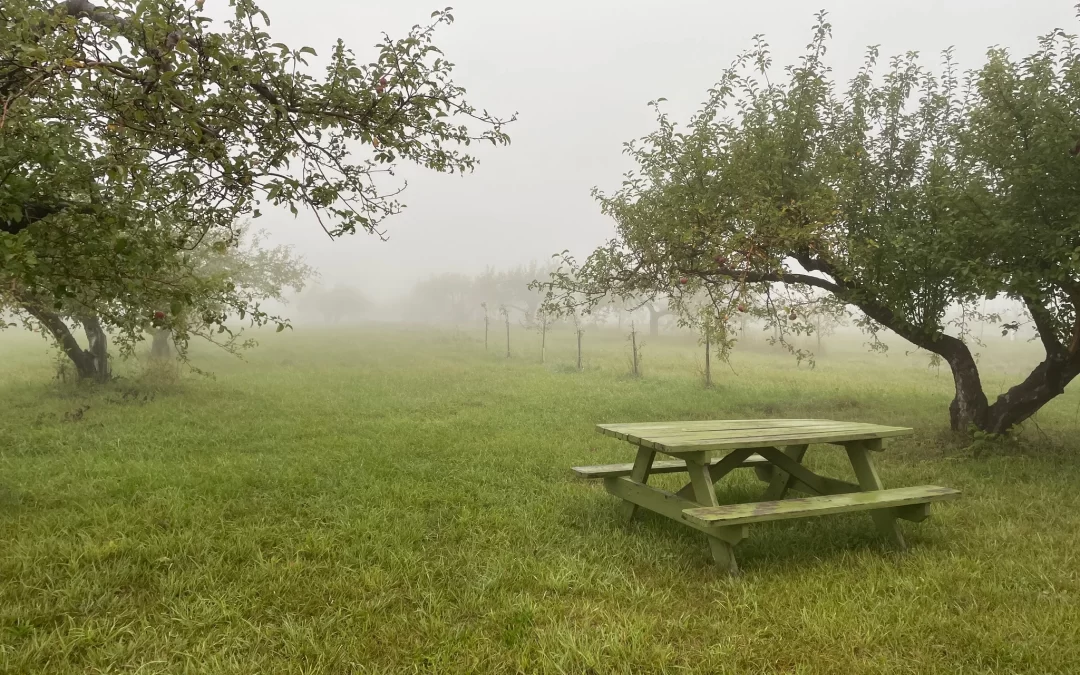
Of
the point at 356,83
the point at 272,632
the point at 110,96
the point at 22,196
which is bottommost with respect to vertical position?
the point at 272,632

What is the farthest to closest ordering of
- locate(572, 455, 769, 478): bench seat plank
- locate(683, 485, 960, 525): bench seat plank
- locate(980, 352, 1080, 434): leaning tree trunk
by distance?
locate(980, 352, 1080, 434): leaning tree trunk
locate(572, 455, 769, 478): bench seat plank
locate(683, 485, 960, 525): bench seat plank

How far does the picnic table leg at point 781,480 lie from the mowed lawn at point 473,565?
1.56 feet

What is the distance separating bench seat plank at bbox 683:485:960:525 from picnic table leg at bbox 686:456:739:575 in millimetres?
219

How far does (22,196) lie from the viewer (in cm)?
410

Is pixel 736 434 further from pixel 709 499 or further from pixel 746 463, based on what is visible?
pixel 746 463

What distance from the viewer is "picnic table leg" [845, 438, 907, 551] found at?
5.27 metres

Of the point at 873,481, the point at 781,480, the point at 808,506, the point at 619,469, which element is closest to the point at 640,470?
the point at 619,469

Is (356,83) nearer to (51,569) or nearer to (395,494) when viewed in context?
(395,494)

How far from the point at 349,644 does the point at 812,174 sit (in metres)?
9.85

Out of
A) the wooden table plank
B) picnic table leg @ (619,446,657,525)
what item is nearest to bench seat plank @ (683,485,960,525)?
the wooden table plank

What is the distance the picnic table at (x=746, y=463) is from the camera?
4.63 metres

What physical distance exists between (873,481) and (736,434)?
1.50 metres

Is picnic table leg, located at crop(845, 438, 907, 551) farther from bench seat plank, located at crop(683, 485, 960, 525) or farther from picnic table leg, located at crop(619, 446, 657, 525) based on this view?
picnic table leg, located at crop(619, 446, 657, 525)

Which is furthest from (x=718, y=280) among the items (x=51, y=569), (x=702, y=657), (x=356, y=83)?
(x=51, y=569)
